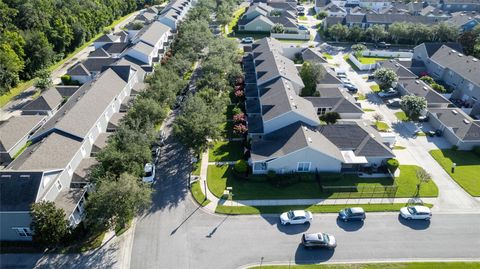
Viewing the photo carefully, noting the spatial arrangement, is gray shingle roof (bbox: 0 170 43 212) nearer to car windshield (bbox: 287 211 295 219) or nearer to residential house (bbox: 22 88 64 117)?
residential house (bbox: 22 88 64 117)

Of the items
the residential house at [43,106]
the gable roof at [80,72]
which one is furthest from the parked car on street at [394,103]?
the gable roof at [80,72]

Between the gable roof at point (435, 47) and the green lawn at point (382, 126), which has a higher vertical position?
the gable roof at point (435, 47)

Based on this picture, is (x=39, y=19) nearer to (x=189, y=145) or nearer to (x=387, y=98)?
(x=189, y=145)

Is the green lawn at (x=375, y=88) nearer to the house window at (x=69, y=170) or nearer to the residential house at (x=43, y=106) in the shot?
the house window at (x=69, y=170)

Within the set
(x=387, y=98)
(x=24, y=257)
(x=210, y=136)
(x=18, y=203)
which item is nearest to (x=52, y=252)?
(x=24, y=257)

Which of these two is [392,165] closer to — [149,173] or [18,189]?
[149,173]

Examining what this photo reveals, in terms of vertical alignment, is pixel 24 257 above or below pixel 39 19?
below
